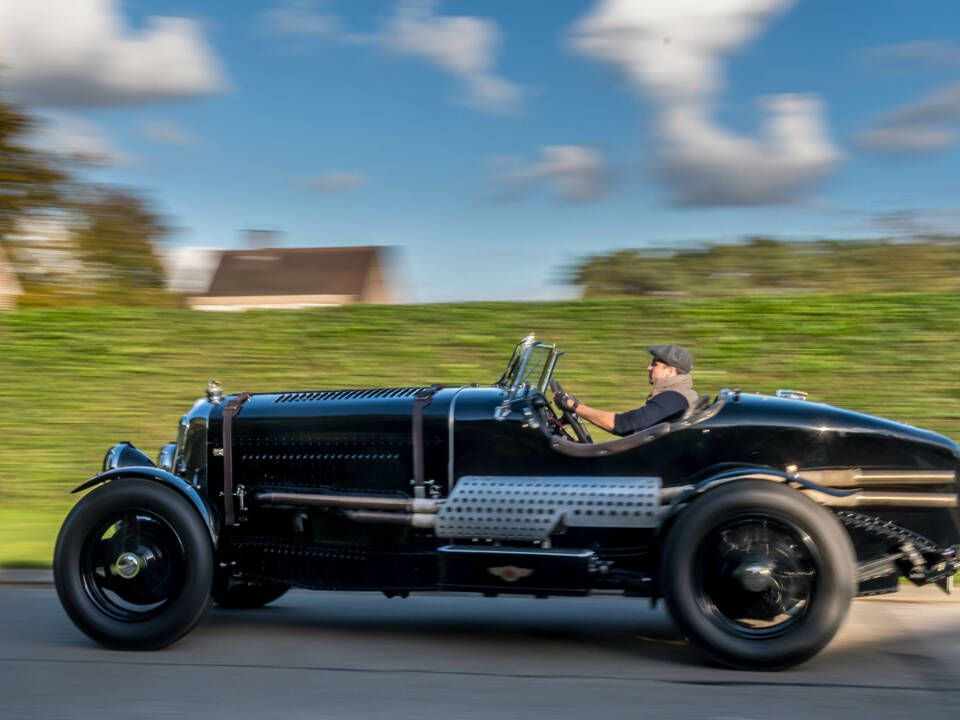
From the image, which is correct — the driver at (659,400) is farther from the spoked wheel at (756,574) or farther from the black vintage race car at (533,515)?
the spoked wheel at (756,574)

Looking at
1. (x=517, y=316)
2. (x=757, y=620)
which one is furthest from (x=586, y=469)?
(x=517, y=316)

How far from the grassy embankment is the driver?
4916 mm

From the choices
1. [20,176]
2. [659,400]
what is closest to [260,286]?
[20,176]

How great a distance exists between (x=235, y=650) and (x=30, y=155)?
36.2 feet

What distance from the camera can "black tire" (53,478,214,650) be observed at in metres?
4.66

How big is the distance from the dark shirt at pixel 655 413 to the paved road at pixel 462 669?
101cm

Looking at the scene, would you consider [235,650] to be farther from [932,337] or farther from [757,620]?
[932,337]

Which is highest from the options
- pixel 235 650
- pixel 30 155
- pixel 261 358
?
pixel 30 155

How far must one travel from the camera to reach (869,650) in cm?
462

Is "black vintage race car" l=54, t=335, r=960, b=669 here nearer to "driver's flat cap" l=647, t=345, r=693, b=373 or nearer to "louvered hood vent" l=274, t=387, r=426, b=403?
"louvered hood vent" l=274, t=387, r=426, b=403

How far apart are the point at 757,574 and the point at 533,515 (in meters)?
0.98

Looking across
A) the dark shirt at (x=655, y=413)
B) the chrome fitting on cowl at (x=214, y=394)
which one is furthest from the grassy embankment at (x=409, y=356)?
the dark shirt at (x=655, y=413)

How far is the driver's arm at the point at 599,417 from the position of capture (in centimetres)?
493

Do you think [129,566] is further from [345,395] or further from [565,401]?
[565,401]
